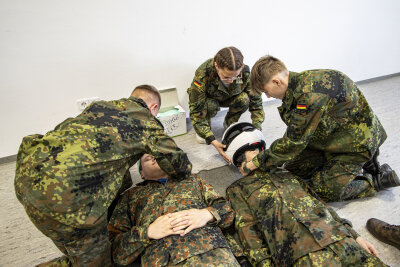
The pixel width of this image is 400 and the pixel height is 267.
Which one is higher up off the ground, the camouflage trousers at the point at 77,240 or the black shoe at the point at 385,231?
the camouflage trousers at the point at 77,240

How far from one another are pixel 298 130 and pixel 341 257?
70 cm

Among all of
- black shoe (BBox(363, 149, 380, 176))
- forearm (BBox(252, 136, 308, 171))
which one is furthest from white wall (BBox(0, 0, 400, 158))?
black shoe (BBox(363, 149, 380, 176))

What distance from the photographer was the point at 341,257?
1.15m

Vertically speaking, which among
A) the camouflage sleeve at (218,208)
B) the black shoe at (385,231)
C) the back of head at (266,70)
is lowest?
the black shoe at (385,231)

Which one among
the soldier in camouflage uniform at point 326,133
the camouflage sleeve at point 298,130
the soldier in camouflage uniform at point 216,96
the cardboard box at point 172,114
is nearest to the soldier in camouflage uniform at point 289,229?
the camouflage sleeve at point 298,130

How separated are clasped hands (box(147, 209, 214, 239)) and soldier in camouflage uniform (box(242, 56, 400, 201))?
0.61 metres

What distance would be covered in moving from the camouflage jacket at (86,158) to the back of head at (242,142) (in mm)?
632

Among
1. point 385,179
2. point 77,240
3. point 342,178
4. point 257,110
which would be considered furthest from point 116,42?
point 385,179

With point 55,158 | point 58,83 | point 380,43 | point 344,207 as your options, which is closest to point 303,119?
point 344,207

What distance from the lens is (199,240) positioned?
1142 millimetres

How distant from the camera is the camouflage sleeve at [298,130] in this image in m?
1.37

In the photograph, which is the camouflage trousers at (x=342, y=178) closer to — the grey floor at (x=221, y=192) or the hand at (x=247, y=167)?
the grey floor at (x=221, y=192)

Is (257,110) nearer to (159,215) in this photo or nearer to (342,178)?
(342,178)

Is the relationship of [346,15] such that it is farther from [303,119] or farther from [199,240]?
[199,240]
